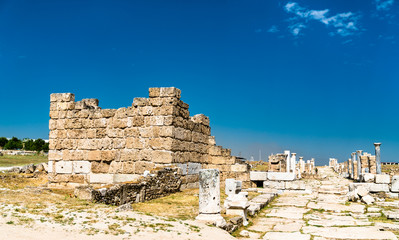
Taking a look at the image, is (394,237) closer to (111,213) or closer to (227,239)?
(227,239)

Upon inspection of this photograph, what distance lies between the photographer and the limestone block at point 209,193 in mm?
8125

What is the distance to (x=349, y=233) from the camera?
791cm

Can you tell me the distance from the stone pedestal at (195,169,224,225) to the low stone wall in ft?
8.60

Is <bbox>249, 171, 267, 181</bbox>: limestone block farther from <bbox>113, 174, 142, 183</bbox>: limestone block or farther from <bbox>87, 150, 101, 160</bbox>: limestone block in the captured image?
<bbox>87, 150, 101, 160</bbox>: limestone block

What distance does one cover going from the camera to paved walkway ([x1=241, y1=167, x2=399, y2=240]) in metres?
7.75

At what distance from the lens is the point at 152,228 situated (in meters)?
6.64

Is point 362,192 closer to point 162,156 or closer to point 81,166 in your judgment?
point 162,156

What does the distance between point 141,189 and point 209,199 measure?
3.34m

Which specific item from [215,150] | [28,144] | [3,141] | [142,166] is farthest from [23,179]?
[3,141]

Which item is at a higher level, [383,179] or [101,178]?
[101,178]

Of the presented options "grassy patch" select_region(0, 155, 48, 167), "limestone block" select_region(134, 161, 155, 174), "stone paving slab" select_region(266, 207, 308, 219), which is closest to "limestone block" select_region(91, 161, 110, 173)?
"limestone block" select_region(134, 161, 155, 174)

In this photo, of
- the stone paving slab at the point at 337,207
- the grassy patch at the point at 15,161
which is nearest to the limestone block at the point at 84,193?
the stone paving slab at the point at 337,207

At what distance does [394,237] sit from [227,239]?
11.2 feet

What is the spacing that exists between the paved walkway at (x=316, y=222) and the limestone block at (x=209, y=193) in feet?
3.22
